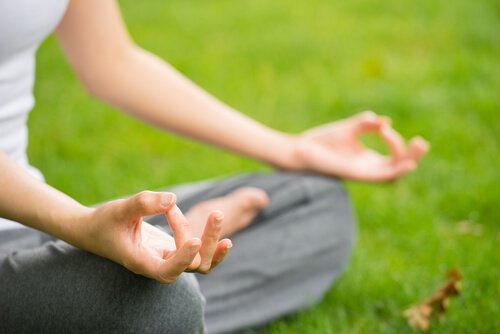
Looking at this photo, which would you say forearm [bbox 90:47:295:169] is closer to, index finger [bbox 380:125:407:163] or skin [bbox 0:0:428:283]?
skin [bbox 0:0:428:283]

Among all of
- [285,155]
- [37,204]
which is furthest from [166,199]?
[285,155]

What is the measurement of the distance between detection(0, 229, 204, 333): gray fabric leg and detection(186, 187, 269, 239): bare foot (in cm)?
38

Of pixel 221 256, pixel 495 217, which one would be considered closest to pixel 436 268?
pixel 495 217

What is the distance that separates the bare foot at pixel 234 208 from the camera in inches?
51.9

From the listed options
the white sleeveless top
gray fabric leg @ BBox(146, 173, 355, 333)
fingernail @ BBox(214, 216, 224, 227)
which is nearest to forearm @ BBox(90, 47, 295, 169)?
gray fabric leg @ BBox(146, 173, 355, 333)

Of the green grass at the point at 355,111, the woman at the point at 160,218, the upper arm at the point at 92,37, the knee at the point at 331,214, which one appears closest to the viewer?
the woman at the point at 160,218

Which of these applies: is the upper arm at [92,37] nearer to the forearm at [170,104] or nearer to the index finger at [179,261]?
the forearm at [170,104]

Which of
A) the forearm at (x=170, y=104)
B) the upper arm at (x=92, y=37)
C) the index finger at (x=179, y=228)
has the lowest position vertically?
the forearm at (x=170, y=104)

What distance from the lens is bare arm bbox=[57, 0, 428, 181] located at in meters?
1.34

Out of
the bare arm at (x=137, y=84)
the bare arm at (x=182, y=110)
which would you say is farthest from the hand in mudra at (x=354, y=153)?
the bare arm at (x=137, y=84)

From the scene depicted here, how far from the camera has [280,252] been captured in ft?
4.59

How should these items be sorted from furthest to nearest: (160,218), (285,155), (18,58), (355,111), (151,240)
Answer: (355,111)
(285,155)
(160,218)
(18,58)
(151,240)

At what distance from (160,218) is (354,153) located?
1.81 ft

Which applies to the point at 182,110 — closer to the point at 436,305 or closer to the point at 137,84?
the point at 137,84
